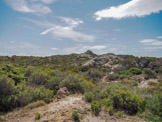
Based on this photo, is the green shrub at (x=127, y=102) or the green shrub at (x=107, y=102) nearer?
the green shrub at (x=127, y=102)

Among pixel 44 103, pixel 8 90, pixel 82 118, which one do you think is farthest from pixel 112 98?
pixel 8 90

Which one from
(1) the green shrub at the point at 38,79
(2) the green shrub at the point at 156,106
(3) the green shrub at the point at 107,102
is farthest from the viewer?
(1) the green shrub at the point at 38,79

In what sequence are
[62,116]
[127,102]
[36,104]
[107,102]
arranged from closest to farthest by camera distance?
[62,116], [127,102], [107,102], [36,104]

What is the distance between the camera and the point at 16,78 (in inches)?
341

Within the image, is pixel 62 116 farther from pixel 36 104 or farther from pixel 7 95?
pixel 7 95

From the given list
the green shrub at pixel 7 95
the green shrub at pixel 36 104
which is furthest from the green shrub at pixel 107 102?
the green shrub at pixel 7 95

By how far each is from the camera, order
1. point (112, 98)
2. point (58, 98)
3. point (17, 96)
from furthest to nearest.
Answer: point (58, 98) → point (17, 96) → point (112, 98)

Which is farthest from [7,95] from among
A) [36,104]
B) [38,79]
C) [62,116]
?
[62,116]

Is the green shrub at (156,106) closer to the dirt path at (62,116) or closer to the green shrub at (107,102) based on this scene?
the dirt path at (62,116)

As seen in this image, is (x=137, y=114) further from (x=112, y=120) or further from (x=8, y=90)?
(x=8, y=90)

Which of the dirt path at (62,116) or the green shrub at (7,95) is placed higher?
the green shrub at (7,95)

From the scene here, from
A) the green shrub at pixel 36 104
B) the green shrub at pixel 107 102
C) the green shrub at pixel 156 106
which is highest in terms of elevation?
the green shrub at pixel 156 106

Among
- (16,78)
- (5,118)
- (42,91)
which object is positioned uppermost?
(16,78)

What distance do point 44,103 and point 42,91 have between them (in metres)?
1.22
